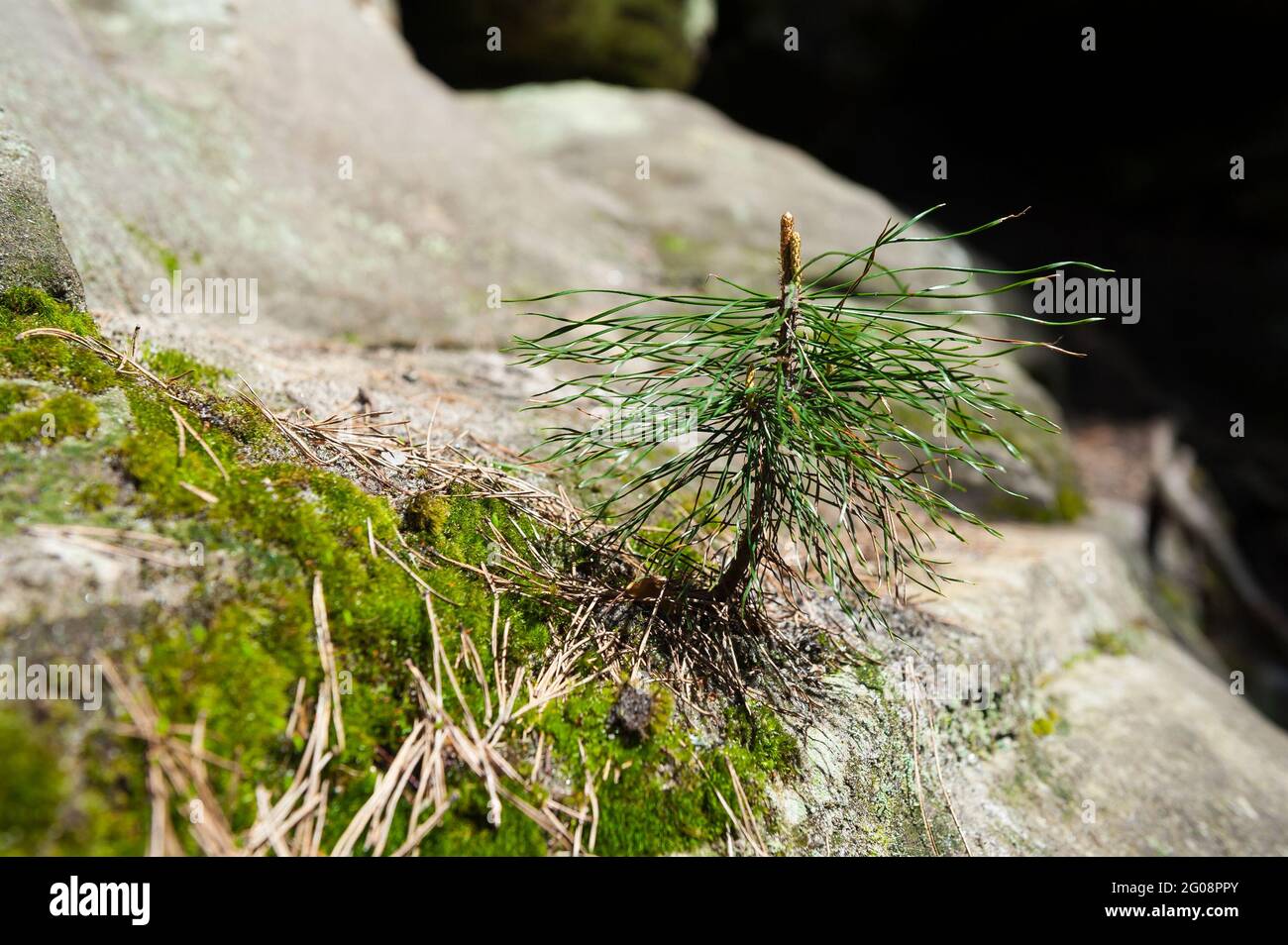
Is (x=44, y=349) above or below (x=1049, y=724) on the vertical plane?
above

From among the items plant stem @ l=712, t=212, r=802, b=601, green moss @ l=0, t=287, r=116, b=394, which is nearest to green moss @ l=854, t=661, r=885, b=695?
plant stem @ l=712, t=212, r=802, b=601

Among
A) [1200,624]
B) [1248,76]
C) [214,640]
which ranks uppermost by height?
[1248,76]

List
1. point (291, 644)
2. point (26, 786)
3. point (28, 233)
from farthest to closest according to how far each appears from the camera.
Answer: point (28, 233), point (291, 644), point (26, 786)

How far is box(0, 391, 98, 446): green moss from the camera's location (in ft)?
4.80

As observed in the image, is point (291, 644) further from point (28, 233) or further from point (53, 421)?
point (28, 233)

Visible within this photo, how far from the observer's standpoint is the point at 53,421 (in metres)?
1.51

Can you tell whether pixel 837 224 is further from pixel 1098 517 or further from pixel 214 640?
pixel 214 640

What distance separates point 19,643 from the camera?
3.99 ft

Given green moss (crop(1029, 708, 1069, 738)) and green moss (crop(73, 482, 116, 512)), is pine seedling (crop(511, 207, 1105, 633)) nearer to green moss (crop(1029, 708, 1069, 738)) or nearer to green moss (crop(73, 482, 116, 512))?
green moss (crop(73, 482, 116, 512))

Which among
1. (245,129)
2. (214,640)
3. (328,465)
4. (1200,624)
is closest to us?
(214,640)

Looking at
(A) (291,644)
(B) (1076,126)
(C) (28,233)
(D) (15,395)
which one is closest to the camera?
(A) (291,644)

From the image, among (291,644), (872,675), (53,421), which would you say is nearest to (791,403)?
Answer: (872,675)
